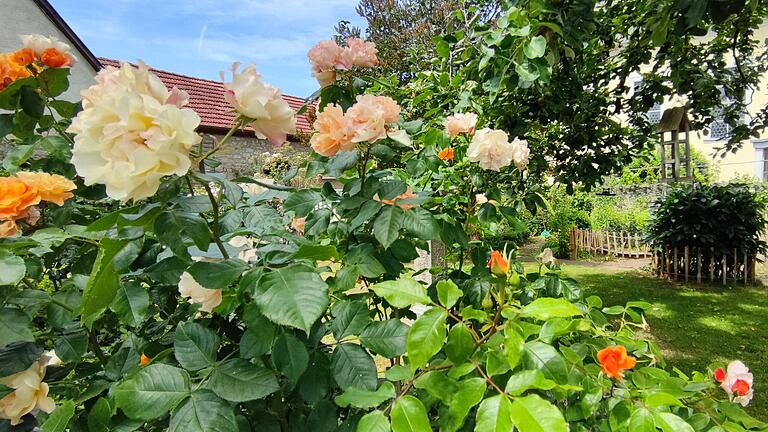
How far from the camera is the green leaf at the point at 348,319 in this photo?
809 millimetres

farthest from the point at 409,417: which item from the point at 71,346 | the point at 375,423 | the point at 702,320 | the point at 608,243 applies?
the point at 608,243

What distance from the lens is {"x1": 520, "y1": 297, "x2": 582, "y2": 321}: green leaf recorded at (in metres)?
0.67

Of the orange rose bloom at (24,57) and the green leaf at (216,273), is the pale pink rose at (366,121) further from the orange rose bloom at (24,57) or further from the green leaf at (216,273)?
the orange rose bloom at (24,57)

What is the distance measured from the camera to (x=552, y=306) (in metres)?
0.69

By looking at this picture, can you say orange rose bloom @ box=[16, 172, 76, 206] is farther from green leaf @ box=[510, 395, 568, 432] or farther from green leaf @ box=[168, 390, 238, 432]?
green leaf @ box=[510, 395, 568, 432]

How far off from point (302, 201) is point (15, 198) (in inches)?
22.5

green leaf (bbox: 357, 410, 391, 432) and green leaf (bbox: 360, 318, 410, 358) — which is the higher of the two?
green leaf (bbox: 360, 318, 410, 358)

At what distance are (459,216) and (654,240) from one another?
7.76 metres

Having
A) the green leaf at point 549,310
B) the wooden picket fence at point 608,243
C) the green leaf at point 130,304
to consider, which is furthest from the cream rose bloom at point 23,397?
the wooden picket fence at point 608,243

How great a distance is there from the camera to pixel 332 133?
3.22ft

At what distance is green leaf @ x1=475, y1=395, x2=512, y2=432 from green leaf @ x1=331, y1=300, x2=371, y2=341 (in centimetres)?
28

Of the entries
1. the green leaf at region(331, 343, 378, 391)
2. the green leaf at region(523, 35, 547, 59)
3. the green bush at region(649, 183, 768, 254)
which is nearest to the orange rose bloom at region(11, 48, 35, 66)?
the green leaf at region(331, 343, 378, 391)

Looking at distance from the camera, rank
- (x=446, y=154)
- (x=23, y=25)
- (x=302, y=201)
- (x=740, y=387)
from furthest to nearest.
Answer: (x=23, y=25)
(x=446, y=154)
(x=302, y=201)
(x=740, y=387)

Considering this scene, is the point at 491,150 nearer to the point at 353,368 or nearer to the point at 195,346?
the point at 353,368
